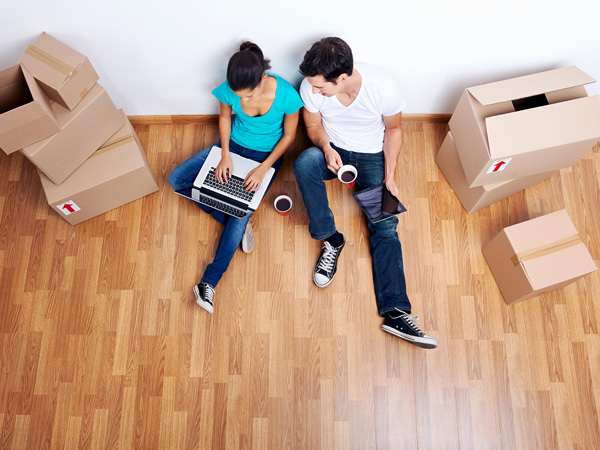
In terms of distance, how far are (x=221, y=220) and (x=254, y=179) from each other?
0.95ft

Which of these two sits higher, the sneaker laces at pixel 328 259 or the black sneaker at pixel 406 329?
the sneaker laces at pixel 328 259

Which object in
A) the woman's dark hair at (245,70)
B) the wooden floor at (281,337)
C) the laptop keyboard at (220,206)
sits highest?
the woman's dark hair at (245,70)

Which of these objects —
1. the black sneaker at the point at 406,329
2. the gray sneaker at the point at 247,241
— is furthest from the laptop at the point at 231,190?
the black sneaker at the point at 406,329

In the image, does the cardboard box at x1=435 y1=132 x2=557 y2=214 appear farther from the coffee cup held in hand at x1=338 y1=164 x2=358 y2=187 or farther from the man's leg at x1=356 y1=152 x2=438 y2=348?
the coffee cup held in hand at x1=338 y1=164 x2=358 y2=187

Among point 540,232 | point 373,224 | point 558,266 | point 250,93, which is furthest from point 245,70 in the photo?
point 558,266

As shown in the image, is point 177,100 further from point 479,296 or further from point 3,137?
point 479,296

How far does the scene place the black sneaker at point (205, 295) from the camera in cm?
208

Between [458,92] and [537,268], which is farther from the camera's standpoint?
[458,92]

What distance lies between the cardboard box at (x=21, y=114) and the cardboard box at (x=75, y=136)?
0.14 feet

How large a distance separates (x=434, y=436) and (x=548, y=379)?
56 cm

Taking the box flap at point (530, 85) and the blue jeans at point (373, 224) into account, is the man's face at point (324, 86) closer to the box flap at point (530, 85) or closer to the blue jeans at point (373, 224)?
the blue jeans at point (373, 224)

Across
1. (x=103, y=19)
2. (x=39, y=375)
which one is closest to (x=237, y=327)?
(x=39, y=375)

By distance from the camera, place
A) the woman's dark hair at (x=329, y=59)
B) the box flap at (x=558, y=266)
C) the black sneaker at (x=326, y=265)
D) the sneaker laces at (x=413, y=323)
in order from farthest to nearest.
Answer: the black sneaker at (x=326, y=265), the sneaker laces at (x=413, y=323), the box flap at (x=558, y=266), the woman's dark hair at (x=329, y=59)

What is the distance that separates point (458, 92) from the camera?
88.6 inches
